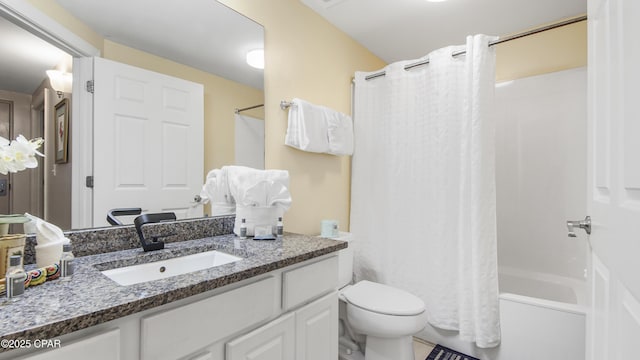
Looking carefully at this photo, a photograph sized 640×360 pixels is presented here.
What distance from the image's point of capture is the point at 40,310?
0.62 meters

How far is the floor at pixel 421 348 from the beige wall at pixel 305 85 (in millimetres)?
946

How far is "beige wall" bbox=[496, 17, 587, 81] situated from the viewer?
2201 millimetres

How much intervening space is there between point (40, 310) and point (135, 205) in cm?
70

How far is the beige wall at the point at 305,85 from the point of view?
181 centimetres

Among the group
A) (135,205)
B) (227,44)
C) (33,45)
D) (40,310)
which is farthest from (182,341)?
(227,44)

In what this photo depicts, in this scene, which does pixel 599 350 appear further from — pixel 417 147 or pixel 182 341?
pixel 417 147

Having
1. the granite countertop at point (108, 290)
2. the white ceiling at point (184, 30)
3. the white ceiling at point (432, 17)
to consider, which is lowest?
the granite countertop at point (108, 290)

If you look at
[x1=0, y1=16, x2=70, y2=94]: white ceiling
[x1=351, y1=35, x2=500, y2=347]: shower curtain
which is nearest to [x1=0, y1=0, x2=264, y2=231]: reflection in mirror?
[x1=0, y1=16, x2=70, y2=94]: white ceiling

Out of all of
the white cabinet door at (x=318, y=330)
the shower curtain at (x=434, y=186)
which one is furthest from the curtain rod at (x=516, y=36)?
the white cabinet door at (x=318, y=330)

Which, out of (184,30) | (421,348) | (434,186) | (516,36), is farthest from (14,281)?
(516,36)

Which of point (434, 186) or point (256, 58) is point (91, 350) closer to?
point (256, 58)

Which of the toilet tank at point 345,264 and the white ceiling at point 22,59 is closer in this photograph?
the white ceiling at point 22,59

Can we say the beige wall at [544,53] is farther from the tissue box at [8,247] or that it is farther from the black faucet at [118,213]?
the tissue box at [8,247]

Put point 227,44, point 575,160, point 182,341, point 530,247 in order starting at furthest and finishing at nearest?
point 530,247 < point 575,160 < point 227,44 < point 182,341
